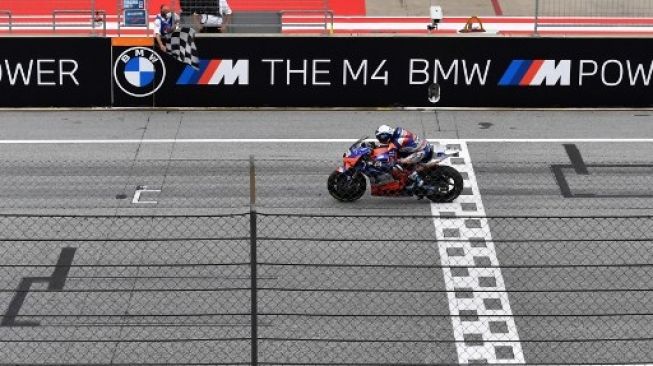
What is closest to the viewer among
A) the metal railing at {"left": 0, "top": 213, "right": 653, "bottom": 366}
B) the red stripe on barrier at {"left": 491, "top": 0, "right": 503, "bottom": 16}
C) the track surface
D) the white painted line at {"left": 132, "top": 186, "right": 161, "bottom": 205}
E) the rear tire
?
the metal railing at {"left": 0, "top": 213, "right": 653, "bottom": 366}

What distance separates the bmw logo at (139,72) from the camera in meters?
26.0

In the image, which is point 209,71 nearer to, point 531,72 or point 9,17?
point 9,17

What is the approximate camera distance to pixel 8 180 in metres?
21.8

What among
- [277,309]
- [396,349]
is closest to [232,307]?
[277,309]

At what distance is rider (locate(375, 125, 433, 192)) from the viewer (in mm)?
20469

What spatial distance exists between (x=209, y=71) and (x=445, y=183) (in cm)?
723

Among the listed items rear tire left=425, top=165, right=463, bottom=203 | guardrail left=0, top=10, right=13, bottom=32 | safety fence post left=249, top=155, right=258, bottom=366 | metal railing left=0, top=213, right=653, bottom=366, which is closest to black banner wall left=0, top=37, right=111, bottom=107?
guardrail left=0, top=10, right=13, bottom=32

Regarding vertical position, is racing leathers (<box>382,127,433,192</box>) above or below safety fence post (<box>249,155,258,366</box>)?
below

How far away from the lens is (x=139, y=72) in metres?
26.1

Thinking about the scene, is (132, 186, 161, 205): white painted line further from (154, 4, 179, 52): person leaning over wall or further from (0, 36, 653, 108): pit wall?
(154, 4, 179, 52): person leaning over wall

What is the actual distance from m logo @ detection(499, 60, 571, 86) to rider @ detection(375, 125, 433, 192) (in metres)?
6.24

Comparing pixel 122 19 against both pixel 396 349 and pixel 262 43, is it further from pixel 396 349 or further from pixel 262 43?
pixel 396 349

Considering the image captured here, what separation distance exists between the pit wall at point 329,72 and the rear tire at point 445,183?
5878 millimetres

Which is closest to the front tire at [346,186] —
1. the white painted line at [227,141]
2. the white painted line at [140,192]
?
the white painted line at [140,192]
